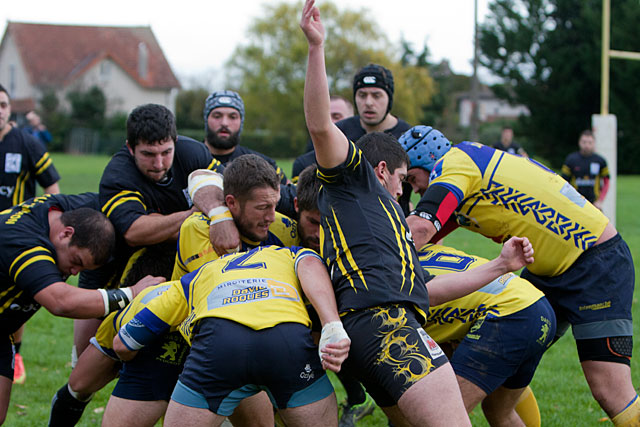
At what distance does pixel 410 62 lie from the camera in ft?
191

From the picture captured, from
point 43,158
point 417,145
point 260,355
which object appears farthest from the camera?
point 43,158

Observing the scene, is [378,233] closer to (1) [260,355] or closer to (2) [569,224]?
(1) [260,355]

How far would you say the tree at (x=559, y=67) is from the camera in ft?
119

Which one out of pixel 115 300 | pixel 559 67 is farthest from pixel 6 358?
pixel 559 67

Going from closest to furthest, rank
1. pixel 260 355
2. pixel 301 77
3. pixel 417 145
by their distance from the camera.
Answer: pixel 260 355
pixel 417 145
pixel 301 77

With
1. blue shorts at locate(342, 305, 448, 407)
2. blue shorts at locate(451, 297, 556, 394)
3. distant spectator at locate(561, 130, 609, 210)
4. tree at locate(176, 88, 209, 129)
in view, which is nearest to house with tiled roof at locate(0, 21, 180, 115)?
tree at locate(176, 88, 209, 129)

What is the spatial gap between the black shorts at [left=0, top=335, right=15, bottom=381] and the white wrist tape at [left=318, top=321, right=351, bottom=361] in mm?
2525

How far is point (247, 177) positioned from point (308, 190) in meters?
0.35

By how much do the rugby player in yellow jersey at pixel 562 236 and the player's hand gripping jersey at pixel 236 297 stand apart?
113cm

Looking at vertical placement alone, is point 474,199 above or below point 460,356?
above

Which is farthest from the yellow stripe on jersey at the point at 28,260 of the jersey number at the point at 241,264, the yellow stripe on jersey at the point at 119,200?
the jersey number at the point at 241,264

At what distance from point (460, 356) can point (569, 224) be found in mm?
1119

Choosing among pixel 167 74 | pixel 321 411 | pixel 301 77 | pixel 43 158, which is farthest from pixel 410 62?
pixel 321 411

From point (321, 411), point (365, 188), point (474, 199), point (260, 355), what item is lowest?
point (321, 411)
